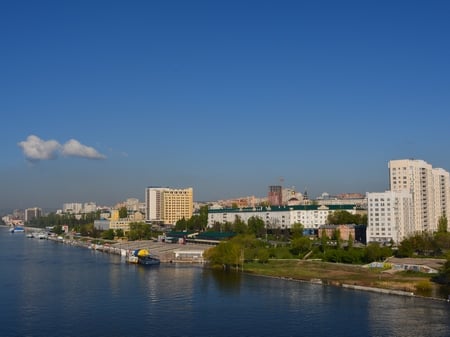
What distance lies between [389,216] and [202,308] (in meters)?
14.8

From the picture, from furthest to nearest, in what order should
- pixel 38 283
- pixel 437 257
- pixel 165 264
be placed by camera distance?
pixel 165 264
pixel 437 257
pixel 38 283

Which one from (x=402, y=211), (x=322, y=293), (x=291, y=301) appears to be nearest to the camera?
(x=291, y=301)

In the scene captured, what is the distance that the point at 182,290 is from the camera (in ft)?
51.7

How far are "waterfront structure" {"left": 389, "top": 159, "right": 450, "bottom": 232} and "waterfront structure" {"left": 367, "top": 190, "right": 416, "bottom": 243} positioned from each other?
1219 millimetres

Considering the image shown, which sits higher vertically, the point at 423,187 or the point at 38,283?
the point at 423,187

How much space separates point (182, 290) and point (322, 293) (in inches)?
152

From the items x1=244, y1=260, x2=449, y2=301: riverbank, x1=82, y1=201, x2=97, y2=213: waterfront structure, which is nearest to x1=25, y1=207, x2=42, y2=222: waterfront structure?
x1=82, y1=201, x2=97, y2=213: waterfront structure

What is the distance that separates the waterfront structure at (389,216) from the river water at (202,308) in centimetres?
944

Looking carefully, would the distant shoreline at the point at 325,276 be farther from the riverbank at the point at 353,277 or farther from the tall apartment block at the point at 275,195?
the tall apartment block at the point at 275,195

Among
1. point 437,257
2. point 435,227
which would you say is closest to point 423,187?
point 435,227

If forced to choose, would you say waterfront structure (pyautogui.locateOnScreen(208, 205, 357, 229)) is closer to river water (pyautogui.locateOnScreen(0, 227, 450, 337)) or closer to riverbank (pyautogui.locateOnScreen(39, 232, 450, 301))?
riverbank (pyautogui.locateOnScreen(39, 232, 450, 301))

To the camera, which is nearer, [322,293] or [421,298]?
[421,298]

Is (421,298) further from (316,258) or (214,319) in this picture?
(316,258)

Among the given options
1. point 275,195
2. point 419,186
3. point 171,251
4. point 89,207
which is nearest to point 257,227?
point 171,251
